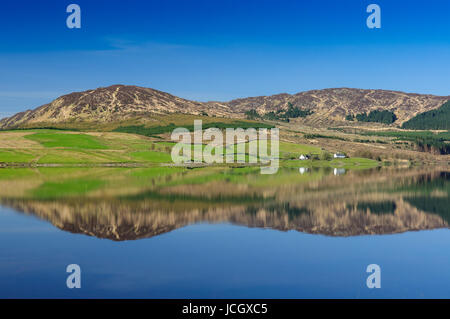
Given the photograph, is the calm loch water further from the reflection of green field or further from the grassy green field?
the reflection of green field

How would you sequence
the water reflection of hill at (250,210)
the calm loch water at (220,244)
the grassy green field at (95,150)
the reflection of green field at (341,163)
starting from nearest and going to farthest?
the calm loch water at (220,244) < the water reflection of hill at (250,210) < the grassy green field at (95,150) < the reflection of green field at (341,163)

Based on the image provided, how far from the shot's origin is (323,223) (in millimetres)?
36688

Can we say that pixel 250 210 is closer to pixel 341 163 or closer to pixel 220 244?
pixel 220 244

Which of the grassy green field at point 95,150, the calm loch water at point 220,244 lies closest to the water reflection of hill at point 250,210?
the calm loch water at point 220,244

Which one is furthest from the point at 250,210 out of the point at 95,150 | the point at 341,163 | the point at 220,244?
the point at 341,163

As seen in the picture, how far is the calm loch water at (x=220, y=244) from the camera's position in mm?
19984

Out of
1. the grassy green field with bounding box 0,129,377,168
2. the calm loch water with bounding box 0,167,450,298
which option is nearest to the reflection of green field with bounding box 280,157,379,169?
the grassy green field with bounding box 0,129,377,168

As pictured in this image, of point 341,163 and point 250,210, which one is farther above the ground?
point 341,163

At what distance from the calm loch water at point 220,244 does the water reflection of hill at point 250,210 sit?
0.10 meters

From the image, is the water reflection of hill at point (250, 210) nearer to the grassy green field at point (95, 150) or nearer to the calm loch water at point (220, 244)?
the calm loch water at point (220, 244)

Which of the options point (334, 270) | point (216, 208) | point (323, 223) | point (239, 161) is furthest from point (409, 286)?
point (239, 161)

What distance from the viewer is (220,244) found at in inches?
1129

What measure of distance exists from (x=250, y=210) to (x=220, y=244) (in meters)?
15.4

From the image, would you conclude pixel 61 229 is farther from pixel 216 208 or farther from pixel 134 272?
pixel 216 208
